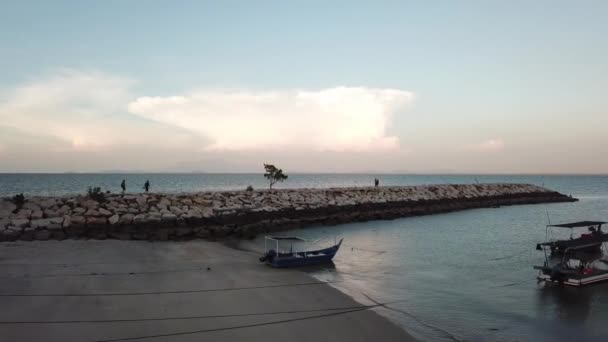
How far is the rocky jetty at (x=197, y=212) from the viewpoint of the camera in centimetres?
2202

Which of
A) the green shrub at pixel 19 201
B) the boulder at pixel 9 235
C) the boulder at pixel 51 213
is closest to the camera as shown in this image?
the boulder at pixel 9 235

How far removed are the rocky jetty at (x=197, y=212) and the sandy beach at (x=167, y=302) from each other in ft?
14.7

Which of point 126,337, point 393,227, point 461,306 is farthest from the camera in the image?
point 393,227

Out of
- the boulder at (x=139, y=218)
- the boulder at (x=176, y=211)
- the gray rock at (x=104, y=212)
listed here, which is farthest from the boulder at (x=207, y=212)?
the gray rock at (x=104, y=212)

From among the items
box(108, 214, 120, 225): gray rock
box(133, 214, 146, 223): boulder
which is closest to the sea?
box(133, 214, 146, 223): boulder

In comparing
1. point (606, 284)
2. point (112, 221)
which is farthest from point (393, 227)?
point (112, 221)

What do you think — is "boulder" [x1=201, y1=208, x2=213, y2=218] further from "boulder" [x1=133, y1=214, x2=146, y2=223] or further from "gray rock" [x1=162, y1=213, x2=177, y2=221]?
"boulder" [x1=133, y1=214, x2=146, y2=223]

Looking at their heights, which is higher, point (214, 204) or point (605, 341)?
point (214, 204)

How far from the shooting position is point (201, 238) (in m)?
23.8

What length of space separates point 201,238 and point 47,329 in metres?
14.5

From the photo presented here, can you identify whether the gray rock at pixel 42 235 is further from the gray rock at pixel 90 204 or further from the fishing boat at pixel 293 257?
the fishing boat at pixel 293 257

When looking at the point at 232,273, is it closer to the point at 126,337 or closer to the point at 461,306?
the point at 126,337

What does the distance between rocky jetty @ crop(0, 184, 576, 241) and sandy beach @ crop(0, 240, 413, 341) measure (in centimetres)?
449

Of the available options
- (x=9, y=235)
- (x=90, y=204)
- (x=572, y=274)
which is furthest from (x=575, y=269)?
(x=90, y=204)
